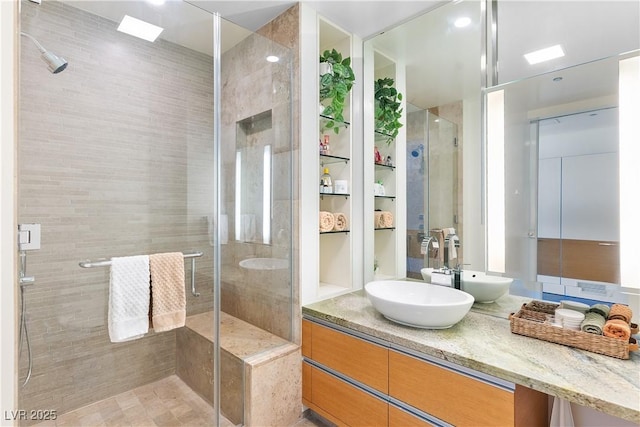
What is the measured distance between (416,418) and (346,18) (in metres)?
2.37

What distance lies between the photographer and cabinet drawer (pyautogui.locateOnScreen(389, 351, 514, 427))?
120 centimetres

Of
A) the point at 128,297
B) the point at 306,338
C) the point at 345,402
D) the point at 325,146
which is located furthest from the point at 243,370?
the point at 325,146

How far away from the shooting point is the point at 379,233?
2.36 m

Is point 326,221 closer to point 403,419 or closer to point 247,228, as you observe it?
point 247,228

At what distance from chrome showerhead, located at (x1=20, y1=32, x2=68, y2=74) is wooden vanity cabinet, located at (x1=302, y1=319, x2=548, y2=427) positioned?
6.16 feet

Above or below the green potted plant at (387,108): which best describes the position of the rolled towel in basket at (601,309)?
below

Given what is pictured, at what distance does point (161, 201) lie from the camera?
1878mm

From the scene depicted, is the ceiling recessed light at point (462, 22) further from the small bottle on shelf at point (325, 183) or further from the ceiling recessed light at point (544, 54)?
the small bottle on shelf at point (325, 183)

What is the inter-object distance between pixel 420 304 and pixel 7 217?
5.75 ft

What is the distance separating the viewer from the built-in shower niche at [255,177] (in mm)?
2049

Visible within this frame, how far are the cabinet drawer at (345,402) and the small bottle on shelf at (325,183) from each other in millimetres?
1150

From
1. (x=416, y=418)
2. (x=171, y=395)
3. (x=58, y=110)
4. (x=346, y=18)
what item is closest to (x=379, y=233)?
(x=416, y=418)

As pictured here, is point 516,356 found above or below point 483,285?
below

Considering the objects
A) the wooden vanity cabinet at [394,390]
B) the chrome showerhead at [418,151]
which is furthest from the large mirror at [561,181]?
the wooden vanity cabinet at [394,390]
